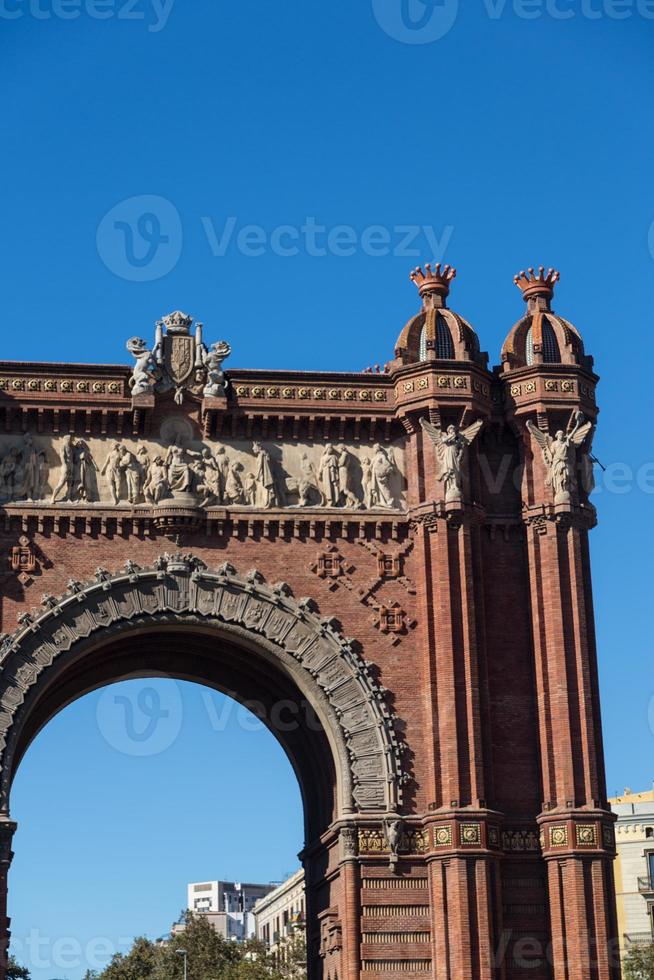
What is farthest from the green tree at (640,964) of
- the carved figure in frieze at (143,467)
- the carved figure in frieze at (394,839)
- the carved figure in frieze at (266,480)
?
the carved figure in frieze at (143,467)

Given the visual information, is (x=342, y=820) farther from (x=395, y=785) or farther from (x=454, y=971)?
(x=454, y=971)

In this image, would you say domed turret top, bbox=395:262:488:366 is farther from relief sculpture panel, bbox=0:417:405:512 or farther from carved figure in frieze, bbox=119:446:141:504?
carved figure in frieze, bbox=119:446:141:504

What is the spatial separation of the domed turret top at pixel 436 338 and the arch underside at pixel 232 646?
6021mm

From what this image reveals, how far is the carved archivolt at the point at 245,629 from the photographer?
117 feet

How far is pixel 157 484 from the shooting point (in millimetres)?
37031

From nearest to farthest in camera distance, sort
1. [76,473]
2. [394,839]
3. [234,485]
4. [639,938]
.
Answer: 1. [394,839]
2. [76,473]
3. [234,485]
4. [639,938]

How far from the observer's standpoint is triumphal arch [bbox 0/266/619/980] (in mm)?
35281

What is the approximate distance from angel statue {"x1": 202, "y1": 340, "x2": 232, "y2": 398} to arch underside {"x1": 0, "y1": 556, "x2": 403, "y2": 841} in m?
3.63

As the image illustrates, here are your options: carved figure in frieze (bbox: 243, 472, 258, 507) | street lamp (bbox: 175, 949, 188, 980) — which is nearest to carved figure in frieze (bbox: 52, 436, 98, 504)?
carved figure in frieze (bbox: 243, 472, 258, 507)

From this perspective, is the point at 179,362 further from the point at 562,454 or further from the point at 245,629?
the point at 562,454

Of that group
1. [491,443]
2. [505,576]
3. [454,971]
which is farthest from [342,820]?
[491,443]

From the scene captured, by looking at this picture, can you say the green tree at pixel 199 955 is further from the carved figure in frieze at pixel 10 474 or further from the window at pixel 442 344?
the window at pixel 442 344

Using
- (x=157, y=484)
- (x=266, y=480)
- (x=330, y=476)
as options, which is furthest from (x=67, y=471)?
(x=330, y=476)

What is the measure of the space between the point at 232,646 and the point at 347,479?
4.45m
